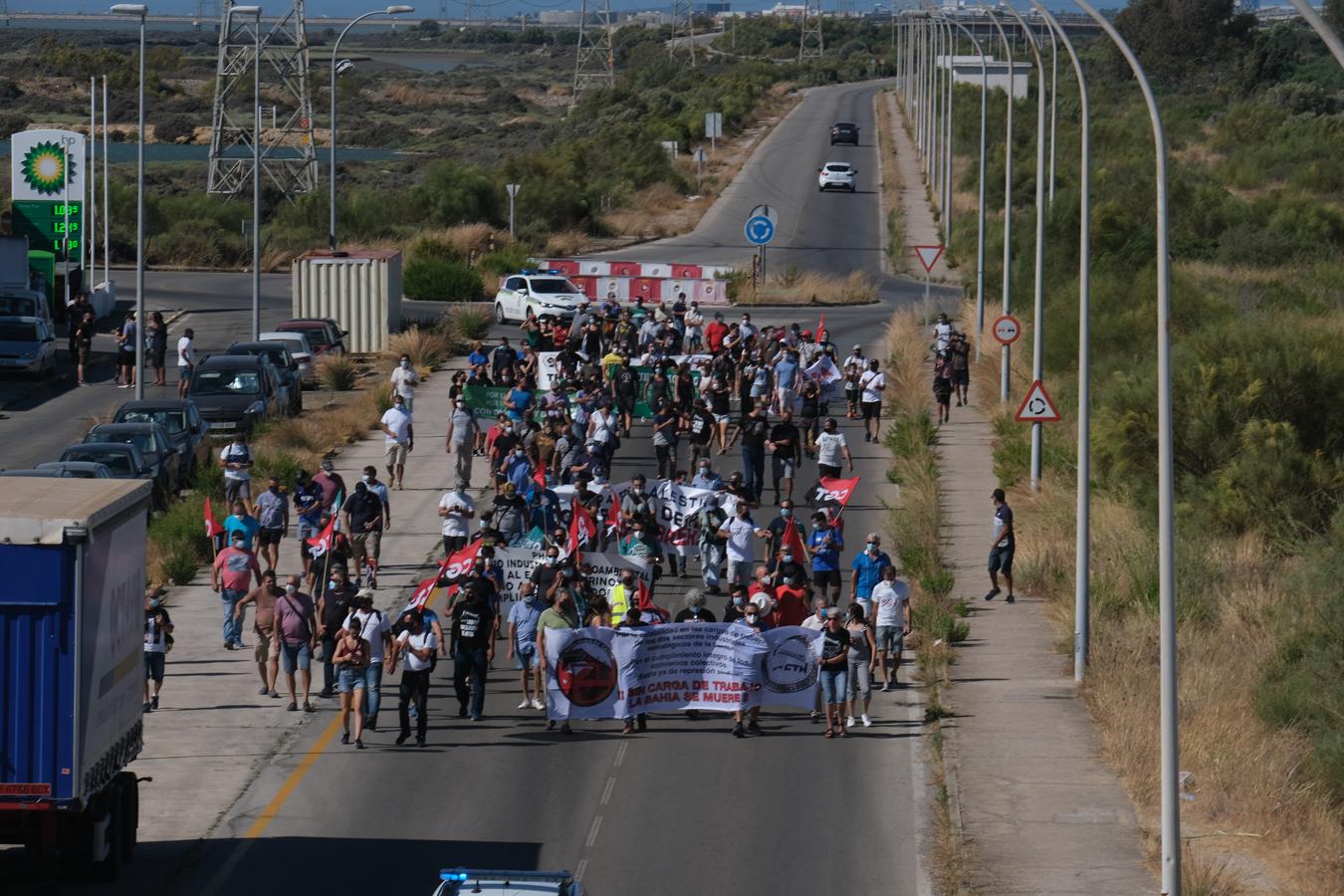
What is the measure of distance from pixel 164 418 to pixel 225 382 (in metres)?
4.34

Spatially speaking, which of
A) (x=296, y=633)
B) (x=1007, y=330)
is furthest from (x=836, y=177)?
(x=296, y=633)

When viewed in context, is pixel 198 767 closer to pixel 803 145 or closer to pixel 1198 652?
pixel 1198 652

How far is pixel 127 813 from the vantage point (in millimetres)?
14969

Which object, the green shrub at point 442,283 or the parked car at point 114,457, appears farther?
the green shrub at point 442,283

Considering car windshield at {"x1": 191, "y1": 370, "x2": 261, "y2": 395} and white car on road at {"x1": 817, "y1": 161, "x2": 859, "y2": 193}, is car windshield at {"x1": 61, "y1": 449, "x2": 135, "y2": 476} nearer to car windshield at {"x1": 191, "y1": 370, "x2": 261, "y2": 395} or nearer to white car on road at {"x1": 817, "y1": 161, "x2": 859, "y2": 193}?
car windshield at {"x1": 191, "y1": 370, "x2": 261, "y2": 395}

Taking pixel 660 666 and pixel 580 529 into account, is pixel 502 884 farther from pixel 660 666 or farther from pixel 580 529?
pixel 580 529

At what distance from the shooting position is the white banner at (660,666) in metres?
19.1

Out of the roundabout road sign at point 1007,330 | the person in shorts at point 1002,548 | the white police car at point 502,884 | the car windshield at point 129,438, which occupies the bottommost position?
the white police car at point 502,884

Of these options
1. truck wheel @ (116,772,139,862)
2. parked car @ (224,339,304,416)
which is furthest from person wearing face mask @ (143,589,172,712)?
parked car @ (224,339,304,416)

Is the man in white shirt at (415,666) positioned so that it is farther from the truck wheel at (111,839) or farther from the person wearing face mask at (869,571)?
the person wearing face mask at (869,571)

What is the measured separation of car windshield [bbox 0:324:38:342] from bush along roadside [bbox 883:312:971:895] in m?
18.7

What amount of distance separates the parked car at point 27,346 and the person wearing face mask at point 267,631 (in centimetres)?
2431

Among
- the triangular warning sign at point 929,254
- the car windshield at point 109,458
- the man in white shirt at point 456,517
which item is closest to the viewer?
the man in white shirt at point 456,517

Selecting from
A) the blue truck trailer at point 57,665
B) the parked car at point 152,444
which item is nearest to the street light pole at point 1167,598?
the blue truck trailer at point 57,665
